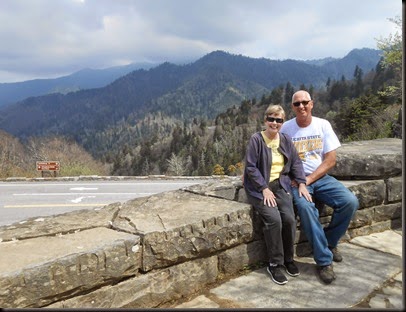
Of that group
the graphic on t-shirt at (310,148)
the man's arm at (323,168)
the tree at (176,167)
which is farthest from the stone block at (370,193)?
the tree at (176,167)

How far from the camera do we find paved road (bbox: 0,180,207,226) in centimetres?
1046

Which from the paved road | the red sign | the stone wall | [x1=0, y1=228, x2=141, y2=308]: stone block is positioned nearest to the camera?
[x1=0, y1=228, x2=141, y2=308]: stone block

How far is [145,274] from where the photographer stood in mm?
2213

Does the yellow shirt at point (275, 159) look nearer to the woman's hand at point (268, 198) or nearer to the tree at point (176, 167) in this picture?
the woman's hand at point (268, 198)

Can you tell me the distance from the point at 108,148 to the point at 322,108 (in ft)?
375

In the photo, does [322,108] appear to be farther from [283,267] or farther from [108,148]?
[108,148]

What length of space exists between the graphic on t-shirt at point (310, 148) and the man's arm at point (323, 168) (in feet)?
0.27

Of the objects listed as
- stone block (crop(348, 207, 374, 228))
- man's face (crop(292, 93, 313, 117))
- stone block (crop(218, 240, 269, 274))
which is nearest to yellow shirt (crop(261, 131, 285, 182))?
man's face (crop(292, 93, 313, 117))

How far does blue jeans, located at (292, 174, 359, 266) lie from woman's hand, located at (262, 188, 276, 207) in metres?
0.28

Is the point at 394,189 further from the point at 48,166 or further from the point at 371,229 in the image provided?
the point at 48,166

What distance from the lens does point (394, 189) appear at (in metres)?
3.66

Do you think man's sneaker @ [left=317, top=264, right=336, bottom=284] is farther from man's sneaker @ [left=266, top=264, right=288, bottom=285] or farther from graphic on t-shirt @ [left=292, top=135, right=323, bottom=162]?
graphic on t-shirt @ [left=292, top=135, right=323, bottom=162]

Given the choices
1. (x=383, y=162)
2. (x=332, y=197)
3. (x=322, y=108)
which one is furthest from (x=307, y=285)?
(x=322, y=108)

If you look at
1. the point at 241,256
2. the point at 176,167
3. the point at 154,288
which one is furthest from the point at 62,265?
the point at 176,167
